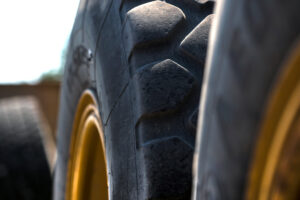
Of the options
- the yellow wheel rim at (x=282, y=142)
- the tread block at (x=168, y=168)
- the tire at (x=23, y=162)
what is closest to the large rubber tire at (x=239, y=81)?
the yellow wheel rim at (x=282, y=142)

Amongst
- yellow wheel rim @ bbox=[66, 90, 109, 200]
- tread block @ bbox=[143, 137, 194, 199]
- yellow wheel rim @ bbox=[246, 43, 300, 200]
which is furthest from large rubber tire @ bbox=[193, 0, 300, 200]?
yellow wheel rim @ bbox=[66, 90, 109, 200]

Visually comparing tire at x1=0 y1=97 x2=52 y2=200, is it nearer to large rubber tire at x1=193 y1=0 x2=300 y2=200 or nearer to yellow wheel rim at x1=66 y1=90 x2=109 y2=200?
yellow wheel rim at x1=66 y1=90 x2=109 y2=200

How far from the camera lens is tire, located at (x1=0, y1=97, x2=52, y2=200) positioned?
8.05ft

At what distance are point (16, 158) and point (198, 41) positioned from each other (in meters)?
1.88

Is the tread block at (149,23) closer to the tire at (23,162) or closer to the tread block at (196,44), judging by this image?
the tread block at (196,44)

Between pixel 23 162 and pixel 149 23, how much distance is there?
184 cm

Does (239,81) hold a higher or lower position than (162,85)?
higher

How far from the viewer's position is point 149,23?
0.85 m

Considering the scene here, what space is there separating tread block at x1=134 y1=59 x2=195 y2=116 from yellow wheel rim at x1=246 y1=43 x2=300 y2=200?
1.16 feet

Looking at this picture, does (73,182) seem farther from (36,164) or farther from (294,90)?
(36,164)

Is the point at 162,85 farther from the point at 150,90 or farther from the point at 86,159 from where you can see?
the point at 86,159

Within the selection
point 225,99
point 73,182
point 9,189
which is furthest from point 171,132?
point 9,189

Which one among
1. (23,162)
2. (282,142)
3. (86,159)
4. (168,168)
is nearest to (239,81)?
(282,142)

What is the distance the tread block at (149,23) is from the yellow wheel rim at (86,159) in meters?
0.30
